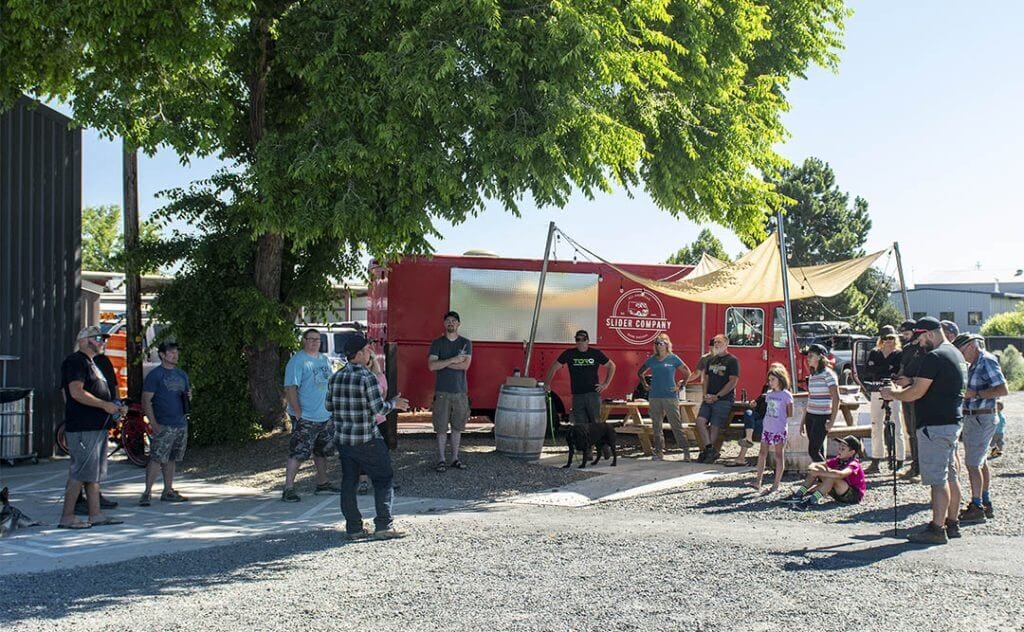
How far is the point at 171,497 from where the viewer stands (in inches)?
418

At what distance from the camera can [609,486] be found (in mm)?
11383

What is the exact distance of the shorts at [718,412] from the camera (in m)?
13.2

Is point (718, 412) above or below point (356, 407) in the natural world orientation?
below

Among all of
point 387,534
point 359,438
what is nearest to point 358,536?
point 387,534

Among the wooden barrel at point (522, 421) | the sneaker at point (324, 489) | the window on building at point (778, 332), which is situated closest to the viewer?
the sneaker at point (324, 489)

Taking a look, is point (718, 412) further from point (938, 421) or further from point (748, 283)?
point (938, 421)

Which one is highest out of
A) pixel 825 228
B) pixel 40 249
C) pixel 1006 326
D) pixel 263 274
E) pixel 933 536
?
pixel 825 228

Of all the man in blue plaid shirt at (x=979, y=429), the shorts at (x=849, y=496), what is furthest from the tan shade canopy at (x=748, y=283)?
the man in blue plaid shirt at (x=979, y=429)

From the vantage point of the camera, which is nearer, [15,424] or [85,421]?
[85,421]

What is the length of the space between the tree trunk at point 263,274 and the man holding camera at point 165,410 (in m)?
3.55

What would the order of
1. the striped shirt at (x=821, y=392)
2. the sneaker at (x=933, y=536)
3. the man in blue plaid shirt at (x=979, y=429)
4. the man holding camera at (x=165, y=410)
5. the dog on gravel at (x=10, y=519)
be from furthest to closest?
the striped shirt at (x=821, y=392), the man holding camera at (x=165, y=410), the man in blue plaid shirt at (x=979, y=429), the dog on gravel at (x=10, y=519), the sneaker at (x=933, y=536)

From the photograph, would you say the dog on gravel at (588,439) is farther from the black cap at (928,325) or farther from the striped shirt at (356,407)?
the black cap at (928,325)

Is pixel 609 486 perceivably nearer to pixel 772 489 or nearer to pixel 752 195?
pixel 772 489

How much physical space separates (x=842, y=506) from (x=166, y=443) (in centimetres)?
680
